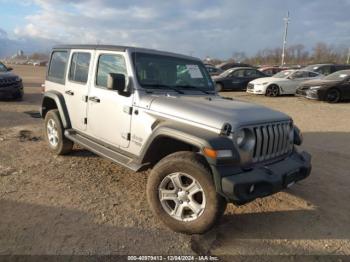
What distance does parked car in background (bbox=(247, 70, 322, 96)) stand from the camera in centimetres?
1788

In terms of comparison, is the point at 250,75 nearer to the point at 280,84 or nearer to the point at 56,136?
the point at 280,84

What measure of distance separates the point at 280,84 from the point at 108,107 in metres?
14.7

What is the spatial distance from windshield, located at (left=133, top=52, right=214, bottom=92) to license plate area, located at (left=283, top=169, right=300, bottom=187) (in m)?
1.91

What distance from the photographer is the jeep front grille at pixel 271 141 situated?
376 centimetres

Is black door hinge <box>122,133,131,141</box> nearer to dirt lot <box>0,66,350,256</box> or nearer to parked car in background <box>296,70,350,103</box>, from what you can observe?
dirt lot <box>0,66,350,256</box>

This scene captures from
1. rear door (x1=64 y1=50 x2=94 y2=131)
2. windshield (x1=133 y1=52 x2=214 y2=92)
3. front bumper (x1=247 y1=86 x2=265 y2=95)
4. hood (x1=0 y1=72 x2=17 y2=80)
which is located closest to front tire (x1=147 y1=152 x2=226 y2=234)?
windshield (x1=133 y1=52 x2=214 y2=92)

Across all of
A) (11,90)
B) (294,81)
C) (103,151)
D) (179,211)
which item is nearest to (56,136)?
(103,151)

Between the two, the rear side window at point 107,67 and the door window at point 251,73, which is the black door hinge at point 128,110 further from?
the door window at point 251,73

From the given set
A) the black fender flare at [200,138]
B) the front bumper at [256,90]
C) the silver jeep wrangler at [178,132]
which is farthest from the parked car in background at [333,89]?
the black fender flare at [200,138]

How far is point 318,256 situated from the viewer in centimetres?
348

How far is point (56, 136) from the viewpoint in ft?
20.6

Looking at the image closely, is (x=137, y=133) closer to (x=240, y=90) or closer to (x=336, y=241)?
(x=336, y=241)

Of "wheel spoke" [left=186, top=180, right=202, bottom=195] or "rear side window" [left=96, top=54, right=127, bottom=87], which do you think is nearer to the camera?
"wheel spoke" [left=186, top=180, right=202, bottom=195]

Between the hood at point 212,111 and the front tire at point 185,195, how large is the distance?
1.40ft
